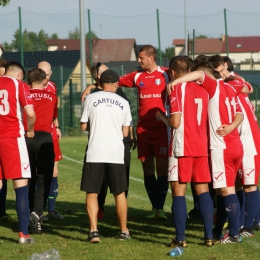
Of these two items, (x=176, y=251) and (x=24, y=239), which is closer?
(x=176, y=251)

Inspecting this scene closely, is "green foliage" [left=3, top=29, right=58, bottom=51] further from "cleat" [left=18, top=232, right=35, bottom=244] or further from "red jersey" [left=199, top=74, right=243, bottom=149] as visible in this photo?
"red jersey" [left=199, top=74, right=243, bottom=149]

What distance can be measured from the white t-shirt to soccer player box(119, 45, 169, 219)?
166 cm

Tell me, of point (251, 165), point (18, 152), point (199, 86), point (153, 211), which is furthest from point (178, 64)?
point (153, 211)

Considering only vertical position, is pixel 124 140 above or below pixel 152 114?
below

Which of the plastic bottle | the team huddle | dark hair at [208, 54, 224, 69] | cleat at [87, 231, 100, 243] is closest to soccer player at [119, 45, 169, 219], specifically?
the team huddle

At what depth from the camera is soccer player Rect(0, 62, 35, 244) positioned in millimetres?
7922

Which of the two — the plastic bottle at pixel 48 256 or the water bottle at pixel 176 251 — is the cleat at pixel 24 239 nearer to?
the plastic bottle at pixel 48 256

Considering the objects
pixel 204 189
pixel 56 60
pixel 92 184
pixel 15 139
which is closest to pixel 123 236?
pixel 92 184

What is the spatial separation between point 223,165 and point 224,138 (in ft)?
0.98

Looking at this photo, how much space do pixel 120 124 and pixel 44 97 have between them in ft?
4.84

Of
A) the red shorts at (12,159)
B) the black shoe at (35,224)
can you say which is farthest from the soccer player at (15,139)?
the black shoe at (35,224)

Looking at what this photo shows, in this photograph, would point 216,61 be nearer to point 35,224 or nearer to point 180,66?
point 180,66

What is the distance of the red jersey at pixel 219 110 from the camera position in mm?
7512

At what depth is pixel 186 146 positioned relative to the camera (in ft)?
24.4
